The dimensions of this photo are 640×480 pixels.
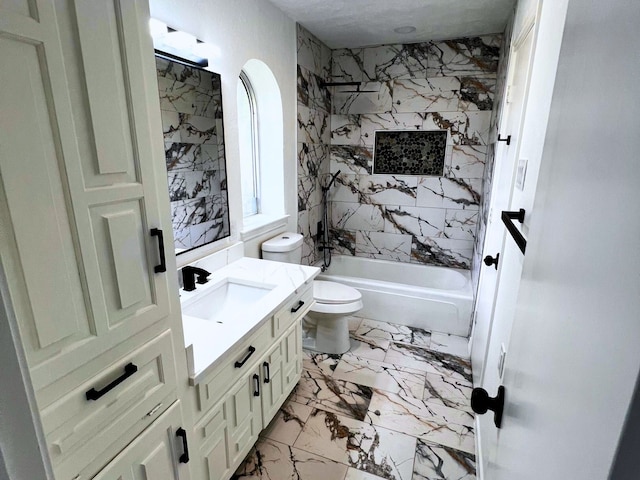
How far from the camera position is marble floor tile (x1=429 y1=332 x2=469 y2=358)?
2.77 meters

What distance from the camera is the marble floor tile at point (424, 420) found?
6.33ft

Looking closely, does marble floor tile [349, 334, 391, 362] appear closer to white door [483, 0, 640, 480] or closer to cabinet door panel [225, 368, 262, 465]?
cabinet door panel [225, 368, 262, 465]

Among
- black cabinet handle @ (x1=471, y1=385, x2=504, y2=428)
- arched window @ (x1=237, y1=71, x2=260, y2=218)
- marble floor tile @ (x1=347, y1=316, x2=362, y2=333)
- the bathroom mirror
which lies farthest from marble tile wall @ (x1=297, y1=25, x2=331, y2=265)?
black cabinet handle @ (x1=471, y1=385, x2=504, y2=428)

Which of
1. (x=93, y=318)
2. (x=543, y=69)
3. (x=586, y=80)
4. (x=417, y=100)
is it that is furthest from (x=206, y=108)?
(x=417, y=100)

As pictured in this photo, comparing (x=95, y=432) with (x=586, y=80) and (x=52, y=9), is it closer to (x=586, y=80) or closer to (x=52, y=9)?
(x=52, y=9)

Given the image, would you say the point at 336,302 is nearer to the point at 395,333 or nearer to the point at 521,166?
the point at 395,333

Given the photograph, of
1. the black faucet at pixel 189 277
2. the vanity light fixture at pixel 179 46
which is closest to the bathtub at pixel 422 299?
the black faucet at pixel 189 277

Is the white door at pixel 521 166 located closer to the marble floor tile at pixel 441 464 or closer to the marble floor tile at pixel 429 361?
the marble floor tile at pixel 441 464

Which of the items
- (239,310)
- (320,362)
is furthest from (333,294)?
(239,310)

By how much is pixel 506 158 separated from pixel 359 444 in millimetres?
1876

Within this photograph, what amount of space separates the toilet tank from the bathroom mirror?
0.48m

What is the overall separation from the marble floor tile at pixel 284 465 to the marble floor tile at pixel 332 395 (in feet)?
1.16

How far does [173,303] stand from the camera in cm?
104

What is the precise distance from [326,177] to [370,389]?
2.26 metres
